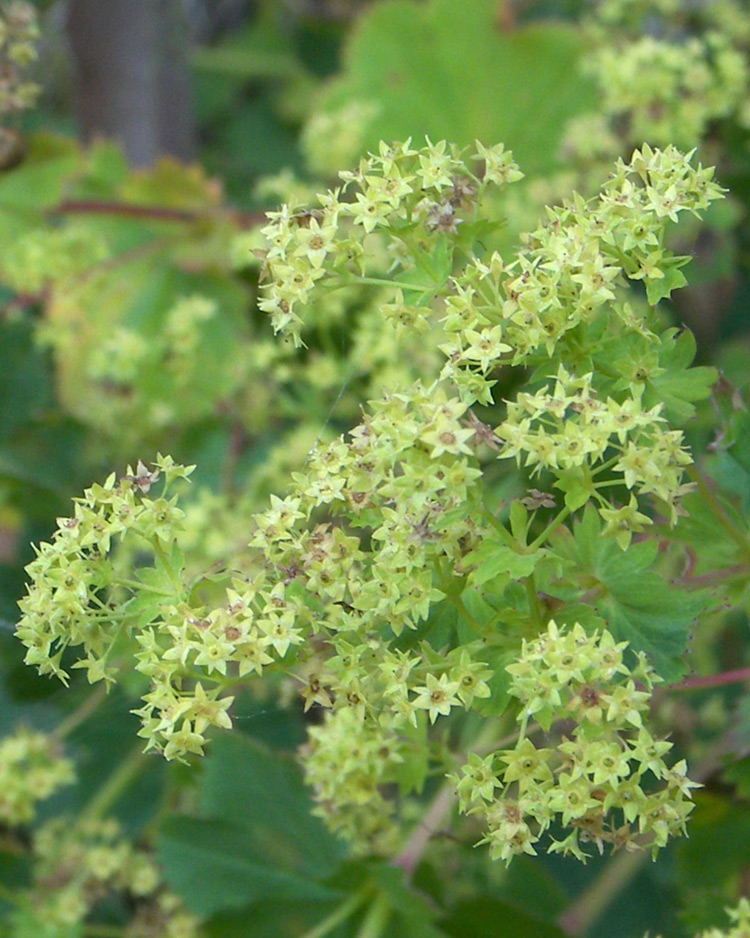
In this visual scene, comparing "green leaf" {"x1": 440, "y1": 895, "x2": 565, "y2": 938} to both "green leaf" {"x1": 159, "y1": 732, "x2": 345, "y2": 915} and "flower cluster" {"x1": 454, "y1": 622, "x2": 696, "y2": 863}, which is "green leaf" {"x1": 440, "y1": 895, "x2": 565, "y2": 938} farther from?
"flower cluster" {"x1": 454, "y1": 622, "x2": 696, "y2": 863}

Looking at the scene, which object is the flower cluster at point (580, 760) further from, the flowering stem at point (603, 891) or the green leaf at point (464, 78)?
the green leaf at point (464, 78)

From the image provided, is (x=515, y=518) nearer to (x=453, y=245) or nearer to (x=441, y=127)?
(x=453, y=245)

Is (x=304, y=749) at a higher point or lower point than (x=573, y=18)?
lower

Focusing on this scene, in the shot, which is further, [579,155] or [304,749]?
[579,155]

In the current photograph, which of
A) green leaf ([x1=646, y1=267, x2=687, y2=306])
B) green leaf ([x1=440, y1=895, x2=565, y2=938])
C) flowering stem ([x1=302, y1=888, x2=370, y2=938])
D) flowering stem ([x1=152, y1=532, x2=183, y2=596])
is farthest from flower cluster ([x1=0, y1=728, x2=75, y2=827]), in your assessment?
green leaf ([x1=646, y1=267, x2=687, y2=306])

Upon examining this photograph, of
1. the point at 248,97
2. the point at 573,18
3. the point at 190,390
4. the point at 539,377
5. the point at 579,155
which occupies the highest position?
the point at 248,97

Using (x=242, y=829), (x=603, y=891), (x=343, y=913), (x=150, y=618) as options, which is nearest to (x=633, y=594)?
(x=150, y=618)

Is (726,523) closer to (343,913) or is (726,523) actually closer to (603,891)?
(343,913)

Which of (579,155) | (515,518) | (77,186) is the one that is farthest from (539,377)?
(77,186)
